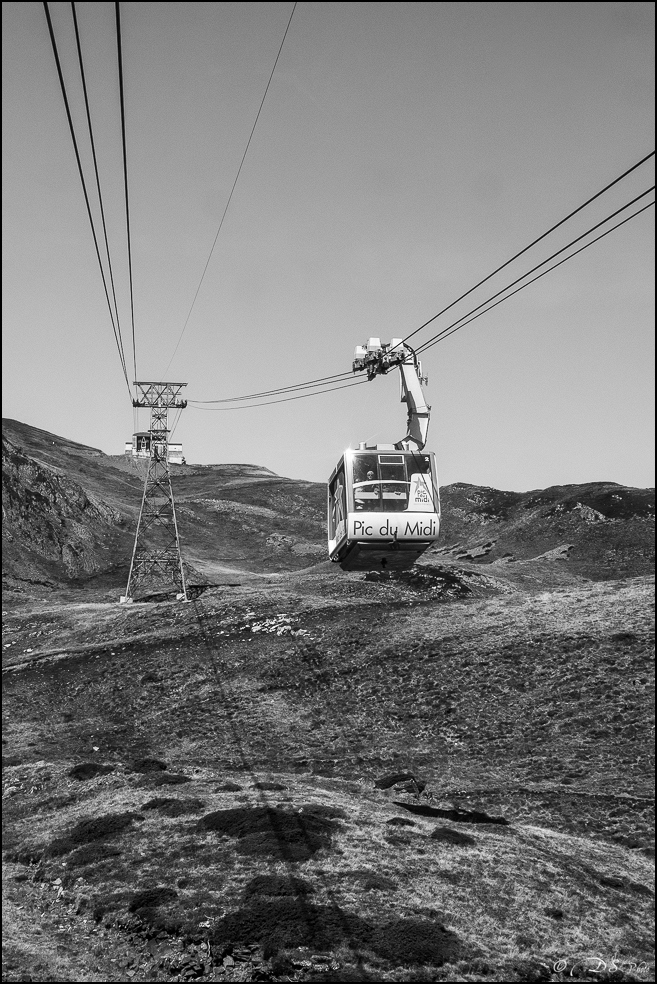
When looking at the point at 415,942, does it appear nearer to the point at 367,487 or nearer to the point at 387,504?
the point at 387,504

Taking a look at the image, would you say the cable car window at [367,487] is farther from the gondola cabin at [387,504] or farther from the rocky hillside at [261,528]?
the rocky hillside at [261,528]

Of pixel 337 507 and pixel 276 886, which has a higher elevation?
pixel 337 507

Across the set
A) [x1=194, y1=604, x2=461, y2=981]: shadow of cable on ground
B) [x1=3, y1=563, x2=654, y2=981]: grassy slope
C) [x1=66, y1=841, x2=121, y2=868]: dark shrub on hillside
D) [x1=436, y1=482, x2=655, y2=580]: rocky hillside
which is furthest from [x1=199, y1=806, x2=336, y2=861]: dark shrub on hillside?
[x1=436, y1=482, x2=655, y2=580]: rocky hillside

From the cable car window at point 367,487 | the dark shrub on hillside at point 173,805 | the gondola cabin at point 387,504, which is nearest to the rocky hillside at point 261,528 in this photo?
the dark shrub on hillside at point 173,805

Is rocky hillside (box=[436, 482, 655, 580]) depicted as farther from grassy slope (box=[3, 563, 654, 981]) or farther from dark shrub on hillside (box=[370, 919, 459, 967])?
dark shrub on hillside (box=[370, 919, 459, 967])

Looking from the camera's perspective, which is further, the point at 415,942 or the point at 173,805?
the point at 173,805

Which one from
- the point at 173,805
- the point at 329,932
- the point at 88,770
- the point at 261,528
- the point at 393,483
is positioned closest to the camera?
the point at 329,932

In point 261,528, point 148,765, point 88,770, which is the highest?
point 261,528

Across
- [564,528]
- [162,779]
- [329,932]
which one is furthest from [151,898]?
[564,528]
